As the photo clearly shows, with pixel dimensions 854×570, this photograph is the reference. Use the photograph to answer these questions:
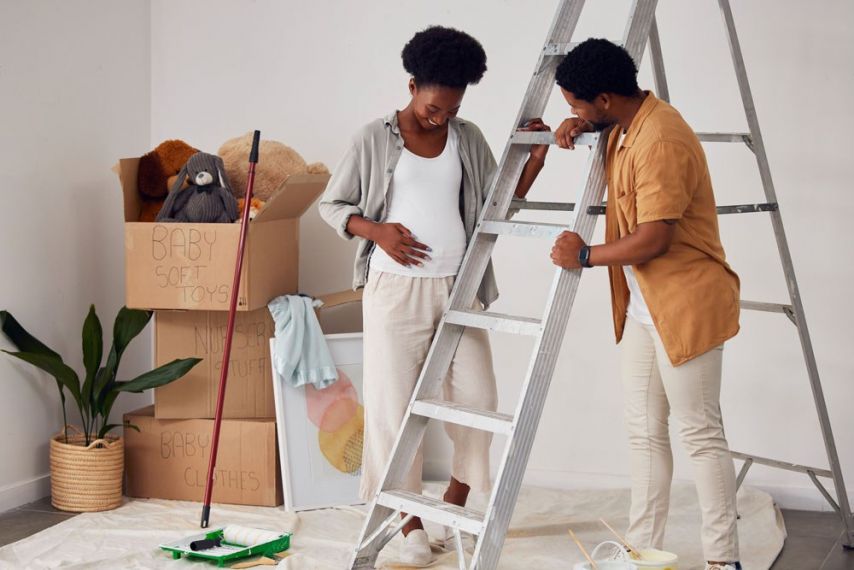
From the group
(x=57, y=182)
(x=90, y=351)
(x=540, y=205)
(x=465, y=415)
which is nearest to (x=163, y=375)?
(x=90, y=351)

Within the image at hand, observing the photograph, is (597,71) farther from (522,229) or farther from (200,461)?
(200,461)

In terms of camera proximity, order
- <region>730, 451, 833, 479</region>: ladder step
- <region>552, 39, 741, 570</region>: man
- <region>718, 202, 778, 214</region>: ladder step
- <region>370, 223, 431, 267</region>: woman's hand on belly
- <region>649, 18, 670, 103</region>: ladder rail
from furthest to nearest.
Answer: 1. <region>730, 451, 833, 479</region>: ladder step
2. <region>649, 18, 670, 103</region>: ladder rail
3. <region>718, 202, 778, 214</region>: ladder step
4. <region>370, 223, 431, 267</region>: woman's hand on belly
5. <region>552, 39, 741, 570</region>: man

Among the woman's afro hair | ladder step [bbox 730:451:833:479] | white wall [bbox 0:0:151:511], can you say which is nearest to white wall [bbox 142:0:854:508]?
white wall [bbox 0:0:151:511]

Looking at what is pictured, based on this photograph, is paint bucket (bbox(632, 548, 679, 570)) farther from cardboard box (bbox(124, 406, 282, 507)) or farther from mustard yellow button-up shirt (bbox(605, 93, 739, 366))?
cardboard box (bbox(124, 406, 282, 507))

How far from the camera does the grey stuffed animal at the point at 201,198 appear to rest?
340 cm

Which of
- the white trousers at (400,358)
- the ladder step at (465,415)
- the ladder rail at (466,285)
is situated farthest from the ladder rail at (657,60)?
the ladder step at (465,415)

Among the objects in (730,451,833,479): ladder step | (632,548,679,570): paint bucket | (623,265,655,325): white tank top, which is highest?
(623,265,655,325): white tank top

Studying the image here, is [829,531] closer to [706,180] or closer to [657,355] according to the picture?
[657,355]

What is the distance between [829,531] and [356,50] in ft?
7.67

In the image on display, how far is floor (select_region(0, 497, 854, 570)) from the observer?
2990 millimetres

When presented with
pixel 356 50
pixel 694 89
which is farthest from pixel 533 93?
pixel 356 50

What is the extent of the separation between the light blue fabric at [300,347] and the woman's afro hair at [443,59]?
1131 mm

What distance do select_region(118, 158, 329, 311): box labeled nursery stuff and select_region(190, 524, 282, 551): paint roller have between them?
73 cm

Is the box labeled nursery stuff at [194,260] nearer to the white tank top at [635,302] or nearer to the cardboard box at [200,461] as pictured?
the cardboard box at [200,461]
